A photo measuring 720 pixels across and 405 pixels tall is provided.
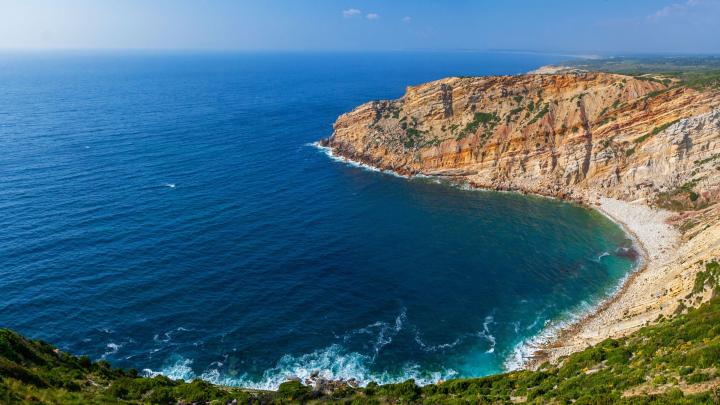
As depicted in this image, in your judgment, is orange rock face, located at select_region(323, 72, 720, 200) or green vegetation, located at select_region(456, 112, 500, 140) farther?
green vegetation, located at select_region(456, 112, 500, 140)

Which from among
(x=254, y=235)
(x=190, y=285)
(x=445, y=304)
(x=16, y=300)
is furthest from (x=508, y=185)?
(x=16, y=300)

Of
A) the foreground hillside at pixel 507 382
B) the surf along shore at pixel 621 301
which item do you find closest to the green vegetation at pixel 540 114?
the surf along shore at pixel 621 301

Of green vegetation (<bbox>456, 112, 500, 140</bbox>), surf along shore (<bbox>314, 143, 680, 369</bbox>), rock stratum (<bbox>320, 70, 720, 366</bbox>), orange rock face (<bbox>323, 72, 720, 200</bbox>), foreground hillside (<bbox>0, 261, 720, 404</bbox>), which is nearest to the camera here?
foreground hillside (<bbox>0, 261, 720, 404</bbox>)

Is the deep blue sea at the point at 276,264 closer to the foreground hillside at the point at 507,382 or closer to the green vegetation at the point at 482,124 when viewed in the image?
the foreground hillside at the point at 507,382

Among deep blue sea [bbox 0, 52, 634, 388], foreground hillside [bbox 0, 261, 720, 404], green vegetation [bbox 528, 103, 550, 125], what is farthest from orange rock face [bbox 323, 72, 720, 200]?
foreground hillside [bbox 0, 261, 720, 404]

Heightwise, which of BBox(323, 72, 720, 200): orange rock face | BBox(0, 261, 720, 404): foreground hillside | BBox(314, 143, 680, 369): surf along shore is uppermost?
BBox(323, 72, 720, 200): orange rock face

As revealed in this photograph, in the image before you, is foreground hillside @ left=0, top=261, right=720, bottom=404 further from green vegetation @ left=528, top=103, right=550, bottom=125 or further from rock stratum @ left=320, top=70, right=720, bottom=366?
green vegetation @ left=528, top=103, right=550, bottom=125

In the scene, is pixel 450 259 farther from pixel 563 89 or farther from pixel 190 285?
pixel 563 89
